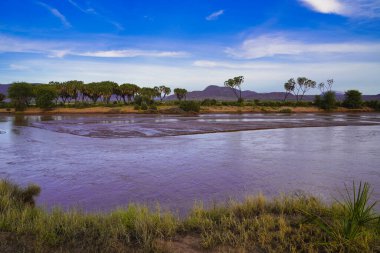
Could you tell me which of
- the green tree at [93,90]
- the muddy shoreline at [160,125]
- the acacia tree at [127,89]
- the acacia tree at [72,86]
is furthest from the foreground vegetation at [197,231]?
the acacia tree at [127,89]

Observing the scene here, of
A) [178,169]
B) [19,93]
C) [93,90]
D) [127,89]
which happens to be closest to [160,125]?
[178,169]

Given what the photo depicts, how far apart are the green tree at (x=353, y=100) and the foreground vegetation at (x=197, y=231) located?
79340 mm

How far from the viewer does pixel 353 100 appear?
77500 mm

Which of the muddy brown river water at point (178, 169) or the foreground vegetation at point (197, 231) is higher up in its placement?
the foreground vegetation at point (197, 231)

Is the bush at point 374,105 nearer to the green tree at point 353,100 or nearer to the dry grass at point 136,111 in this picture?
the green tree at point 353,100

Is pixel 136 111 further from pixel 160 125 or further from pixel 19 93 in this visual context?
pixel 160 125

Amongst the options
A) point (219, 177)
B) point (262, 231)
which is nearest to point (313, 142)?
point (219, 177)

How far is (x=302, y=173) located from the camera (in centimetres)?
1207

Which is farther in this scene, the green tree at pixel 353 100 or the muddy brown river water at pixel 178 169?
the green tree at pixel 353 100

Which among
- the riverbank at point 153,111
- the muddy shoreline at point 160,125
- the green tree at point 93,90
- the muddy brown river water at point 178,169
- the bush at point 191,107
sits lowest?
the muddy brown river water at point 178,169

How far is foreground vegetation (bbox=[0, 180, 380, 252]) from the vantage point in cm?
523

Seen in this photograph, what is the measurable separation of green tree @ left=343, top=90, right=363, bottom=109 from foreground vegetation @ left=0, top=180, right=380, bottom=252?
260 ft

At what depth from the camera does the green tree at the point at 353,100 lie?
251 ft

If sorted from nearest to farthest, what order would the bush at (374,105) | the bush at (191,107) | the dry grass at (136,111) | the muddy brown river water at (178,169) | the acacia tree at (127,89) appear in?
1. the muddy brown river water at (178,169)
2. the bush at (191,107)
3. the dry grass at (136,111)
4. the bush at (374,105)
5. the acacia tree at (127,89)
